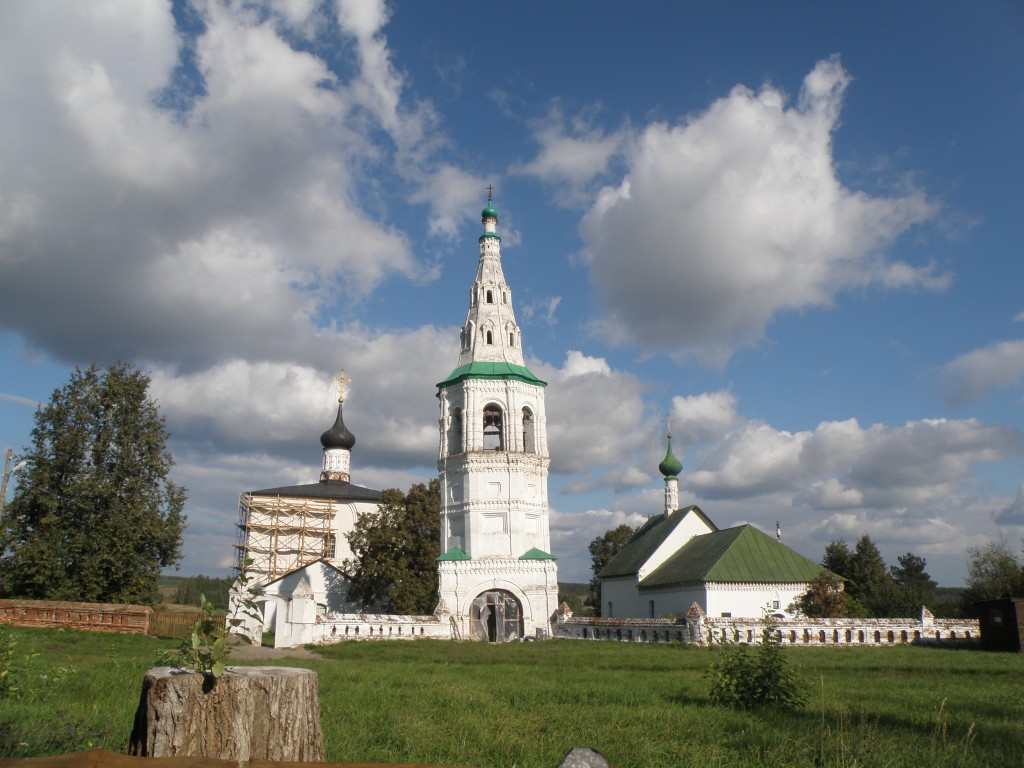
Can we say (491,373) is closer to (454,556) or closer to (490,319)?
(490,319)

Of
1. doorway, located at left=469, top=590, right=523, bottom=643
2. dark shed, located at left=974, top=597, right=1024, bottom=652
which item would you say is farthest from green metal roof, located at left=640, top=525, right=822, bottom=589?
dark shed, located at left=974, top=597, right=1024, bottom=652

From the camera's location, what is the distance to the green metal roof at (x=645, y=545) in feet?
128

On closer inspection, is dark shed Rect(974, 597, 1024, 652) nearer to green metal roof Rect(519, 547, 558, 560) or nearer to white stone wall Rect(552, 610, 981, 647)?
white stone wall Rect(552, 610, 981, 647)

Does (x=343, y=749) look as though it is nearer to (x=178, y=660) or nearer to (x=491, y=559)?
(x=178, y=660)

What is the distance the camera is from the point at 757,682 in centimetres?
972

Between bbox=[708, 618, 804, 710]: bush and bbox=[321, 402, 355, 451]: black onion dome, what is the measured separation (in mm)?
51709

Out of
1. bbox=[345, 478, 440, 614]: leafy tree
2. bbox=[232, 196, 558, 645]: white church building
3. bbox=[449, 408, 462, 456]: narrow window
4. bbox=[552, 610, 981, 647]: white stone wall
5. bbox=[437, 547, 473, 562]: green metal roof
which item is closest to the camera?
bbox=[552, 610, 981, 647]: white stone wall

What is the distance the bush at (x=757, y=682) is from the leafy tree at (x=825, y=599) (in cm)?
2262

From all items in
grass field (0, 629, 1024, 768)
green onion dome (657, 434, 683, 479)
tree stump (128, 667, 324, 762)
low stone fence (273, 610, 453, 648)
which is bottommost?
low stone fence (273, 610, 453, 648)

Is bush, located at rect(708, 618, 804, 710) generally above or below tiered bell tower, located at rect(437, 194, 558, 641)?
below

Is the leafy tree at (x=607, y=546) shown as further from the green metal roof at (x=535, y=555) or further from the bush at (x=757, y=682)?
the bush at (x=757, y=682)

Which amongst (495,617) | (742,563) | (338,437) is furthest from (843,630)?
(338,437)

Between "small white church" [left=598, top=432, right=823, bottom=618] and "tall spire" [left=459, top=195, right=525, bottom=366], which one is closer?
"small white church" [left=598, top=432, right=823, bottom=618]

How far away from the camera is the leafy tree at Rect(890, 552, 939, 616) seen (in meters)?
36.2
